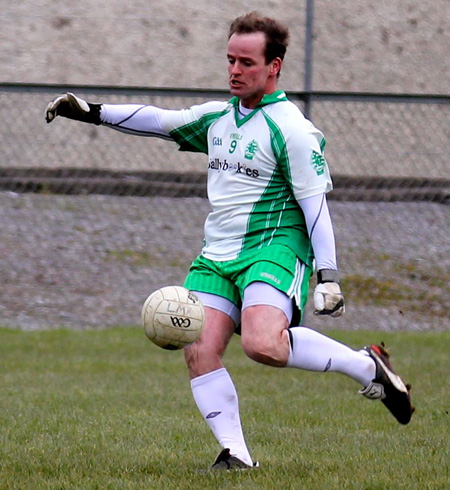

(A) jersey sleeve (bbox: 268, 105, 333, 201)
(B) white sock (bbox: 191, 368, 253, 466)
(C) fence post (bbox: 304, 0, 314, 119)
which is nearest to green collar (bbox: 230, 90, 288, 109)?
(A) jersey sleeve (bbox: 268, 105, 333, 201)

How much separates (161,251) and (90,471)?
7.02m

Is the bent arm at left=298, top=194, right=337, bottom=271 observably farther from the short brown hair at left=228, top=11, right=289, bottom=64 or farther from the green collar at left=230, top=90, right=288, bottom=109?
the short brown hair at left=228, top=11, right=289, bottom=64

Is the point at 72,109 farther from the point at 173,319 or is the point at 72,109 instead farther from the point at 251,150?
the point at 173,319

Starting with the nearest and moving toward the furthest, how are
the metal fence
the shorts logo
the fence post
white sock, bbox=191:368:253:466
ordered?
the shorts logo
white sock, bbox=191:368:253:466
the fence post
the metal fence

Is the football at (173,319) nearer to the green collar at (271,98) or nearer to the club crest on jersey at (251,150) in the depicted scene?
the club crest on jersey at (251,150)

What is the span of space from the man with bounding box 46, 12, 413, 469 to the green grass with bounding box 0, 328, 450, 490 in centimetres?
34

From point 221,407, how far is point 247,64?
153 cm

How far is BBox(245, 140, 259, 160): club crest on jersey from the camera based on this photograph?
4.74 meters

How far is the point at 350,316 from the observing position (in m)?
10.7

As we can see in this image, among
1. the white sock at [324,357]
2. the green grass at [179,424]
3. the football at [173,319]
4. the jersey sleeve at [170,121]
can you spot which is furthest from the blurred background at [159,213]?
the football at [173,319]

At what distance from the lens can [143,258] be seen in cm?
1162

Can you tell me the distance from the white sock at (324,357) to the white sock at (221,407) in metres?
0.32

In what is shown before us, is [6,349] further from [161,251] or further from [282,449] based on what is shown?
[282,449]

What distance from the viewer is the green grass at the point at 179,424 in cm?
459
